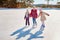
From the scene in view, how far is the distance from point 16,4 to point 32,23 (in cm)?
18

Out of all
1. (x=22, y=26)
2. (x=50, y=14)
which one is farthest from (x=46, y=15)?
(x=22, y=26)

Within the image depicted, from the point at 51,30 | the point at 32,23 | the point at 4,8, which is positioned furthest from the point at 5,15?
the point at 51,30

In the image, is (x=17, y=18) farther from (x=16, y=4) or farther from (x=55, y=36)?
(x=55, y=36)

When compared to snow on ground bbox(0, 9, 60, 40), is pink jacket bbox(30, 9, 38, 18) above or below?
above

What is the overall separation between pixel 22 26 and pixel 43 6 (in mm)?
210

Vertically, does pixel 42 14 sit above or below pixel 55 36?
above

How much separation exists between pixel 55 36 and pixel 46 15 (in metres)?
0.17

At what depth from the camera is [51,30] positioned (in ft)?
7.50

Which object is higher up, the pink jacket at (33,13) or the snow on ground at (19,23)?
the pink jacket at (33,13)

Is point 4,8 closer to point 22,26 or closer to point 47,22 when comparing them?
point 22,26

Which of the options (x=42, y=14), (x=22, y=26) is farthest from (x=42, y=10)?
(x=22, y=26)

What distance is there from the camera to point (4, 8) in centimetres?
228

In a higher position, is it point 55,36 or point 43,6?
point 43,6

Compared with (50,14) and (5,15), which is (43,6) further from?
(5,15)
